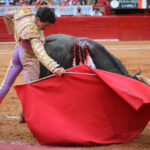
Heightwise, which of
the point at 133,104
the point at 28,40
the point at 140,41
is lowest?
the point at 140,41

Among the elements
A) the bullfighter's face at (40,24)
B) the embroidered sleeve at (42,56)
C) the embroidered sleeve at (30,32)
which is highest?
the bullfighter's face at (40,24)

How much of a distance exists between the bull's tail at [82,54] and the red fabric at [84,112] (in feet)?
2.26

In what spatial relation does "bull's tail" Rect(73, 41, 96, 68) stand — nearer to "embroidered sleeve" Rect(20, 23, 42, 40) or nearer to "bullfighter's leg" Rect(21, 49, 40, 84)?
"bullfighter's leg" Rect(21, 49, 40, 84)

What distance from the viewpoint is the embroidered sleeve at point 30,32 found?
2.83 meters

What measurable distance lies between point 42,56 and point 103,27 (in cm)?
1017

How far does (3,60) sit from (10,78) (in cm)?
507

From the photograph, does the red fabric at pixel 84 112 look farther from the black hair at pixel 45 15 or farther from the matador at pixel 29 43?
the black hair at pixel 45 15

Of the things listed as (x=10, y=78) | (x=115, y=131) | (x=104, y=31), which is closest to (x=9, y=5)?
(x=104, y=31)

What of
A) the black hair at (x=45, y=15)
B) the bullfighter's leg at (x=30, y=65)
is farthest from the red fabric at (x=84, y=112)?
the black hair at (x=45, y=15)

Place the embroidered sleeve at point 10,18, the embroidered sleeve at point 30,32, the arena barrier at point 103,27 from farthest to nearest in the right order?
the arena barrier at point 103,27 → the embroidered sleeve at point 10,18 → the embroidered sleeve at point 30,32

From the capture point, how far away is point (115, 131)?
2742 mm

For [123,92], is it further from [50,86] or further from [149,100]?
[50,86]

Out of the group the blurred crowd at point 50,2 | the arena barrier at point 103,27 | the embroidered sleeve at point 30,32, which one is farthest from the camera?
the blurred crowd at point 50,2

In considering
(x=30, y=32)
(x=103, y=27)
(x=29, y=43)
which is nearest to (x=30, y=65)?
(x=29, y=43)
